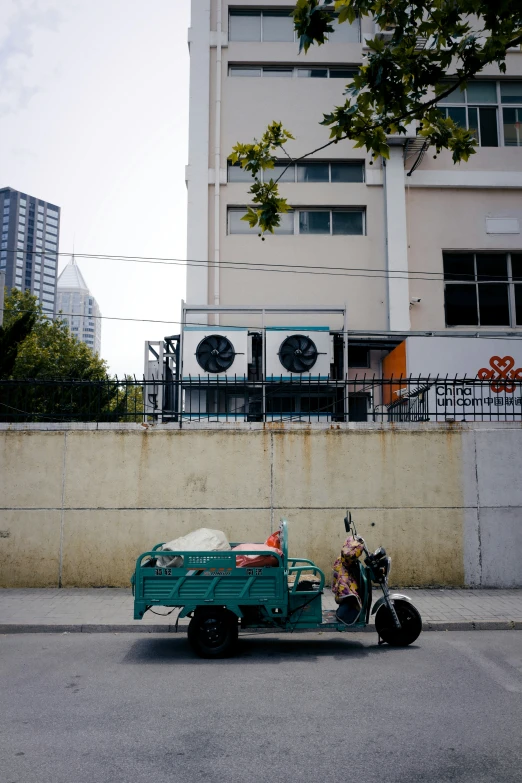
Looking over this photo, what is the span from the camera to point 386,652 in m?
7.15

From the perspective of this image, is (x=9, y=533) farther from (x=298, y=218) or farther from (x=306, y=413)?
(x=298, y=218)

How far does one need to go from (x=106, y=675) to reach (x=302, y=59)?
18500 millimetres

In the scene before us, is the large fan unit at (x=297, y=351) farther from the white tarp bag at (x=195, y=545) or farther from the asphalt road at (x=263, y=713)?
the asphalt road at (x=263, y=713)

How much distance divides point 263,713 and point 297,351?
1045 centimetres

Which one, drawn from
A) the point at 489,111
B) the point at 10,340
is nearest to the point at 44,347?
the point at 10,340

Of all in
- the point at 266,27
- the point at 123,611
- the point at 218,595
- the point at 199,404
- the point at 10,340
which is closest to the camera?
the point at 218,595

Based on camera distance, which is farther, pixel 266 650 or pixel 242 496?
pixel 242 496

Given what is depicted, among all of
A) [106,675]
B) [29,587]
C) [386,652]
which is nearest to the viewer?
[106,675]

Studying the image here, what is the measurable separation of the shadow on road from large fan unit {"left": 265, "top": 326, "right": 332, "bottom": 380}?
25.6 feet

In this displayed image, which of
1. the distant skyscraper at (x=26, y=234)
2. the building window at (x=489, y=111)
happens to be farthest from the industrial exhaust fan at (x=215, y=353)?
the distant skyscraper at (x=26, y=234)

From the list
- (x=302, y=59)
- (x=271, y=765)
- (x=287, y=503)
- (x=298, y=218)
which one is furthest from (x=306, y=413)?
(x=302, y=59)

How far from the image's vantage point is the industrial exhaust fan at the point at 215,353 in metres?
14.9

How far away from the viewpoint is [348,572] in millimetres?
7387

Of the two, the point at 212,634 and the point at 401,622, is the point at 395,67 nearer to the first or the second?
the point at 401,622
